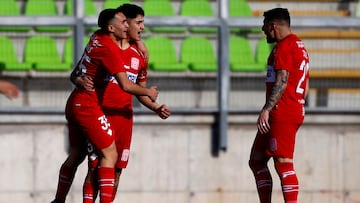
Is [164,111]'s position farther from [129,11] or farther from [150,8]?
[150,8]

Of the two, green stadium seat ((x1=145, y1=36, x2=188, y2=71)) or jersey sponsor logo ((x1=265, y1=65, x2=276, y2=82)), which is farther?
Result: green stadium seat ((x1=145, y1=36, x2=188, y2=71))

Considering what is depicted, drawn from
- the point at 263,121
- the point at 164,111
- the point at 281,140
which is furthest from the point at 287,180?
the point at 164,111

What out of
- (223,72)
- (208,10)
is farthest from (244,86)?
(208,10)

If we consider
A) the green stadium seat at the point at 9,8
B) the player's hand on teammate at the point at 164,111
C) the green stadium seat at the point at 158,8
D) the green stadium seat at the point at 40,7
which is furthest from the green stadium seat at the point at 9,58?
the player's hand on teammate at the point at 164,111

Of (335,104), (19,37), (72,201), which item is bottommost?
(72,201)

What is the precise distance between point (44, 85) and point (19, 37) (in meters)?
0.64

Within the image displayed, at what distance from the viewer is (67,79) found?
11.3 meters

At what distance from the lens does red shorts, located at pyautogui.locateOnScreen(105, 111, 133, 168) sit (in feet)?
30.7

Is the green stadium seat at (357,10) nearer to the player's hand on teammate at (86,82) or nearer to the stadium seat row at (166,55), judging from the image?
the stadium seat row at (166,55)

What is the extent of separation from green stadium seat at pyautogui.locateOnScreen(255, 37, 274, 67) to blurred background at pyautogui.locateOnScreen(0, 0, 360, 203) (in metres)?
0.02

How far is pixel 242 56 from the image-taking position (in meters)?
11.7

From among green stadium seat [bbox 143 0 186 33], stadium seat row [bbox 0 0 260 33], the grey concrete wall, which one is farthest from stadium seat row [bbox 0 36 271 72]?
green stadium seat [bbox 143 0 186 33]

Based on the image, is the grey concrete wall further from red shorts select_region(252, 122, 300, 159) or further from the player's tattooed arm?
the player's tattooed arm

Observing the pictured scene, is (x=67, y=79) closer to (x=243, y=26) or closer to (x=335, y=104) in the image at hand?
(x=243, y=26)
